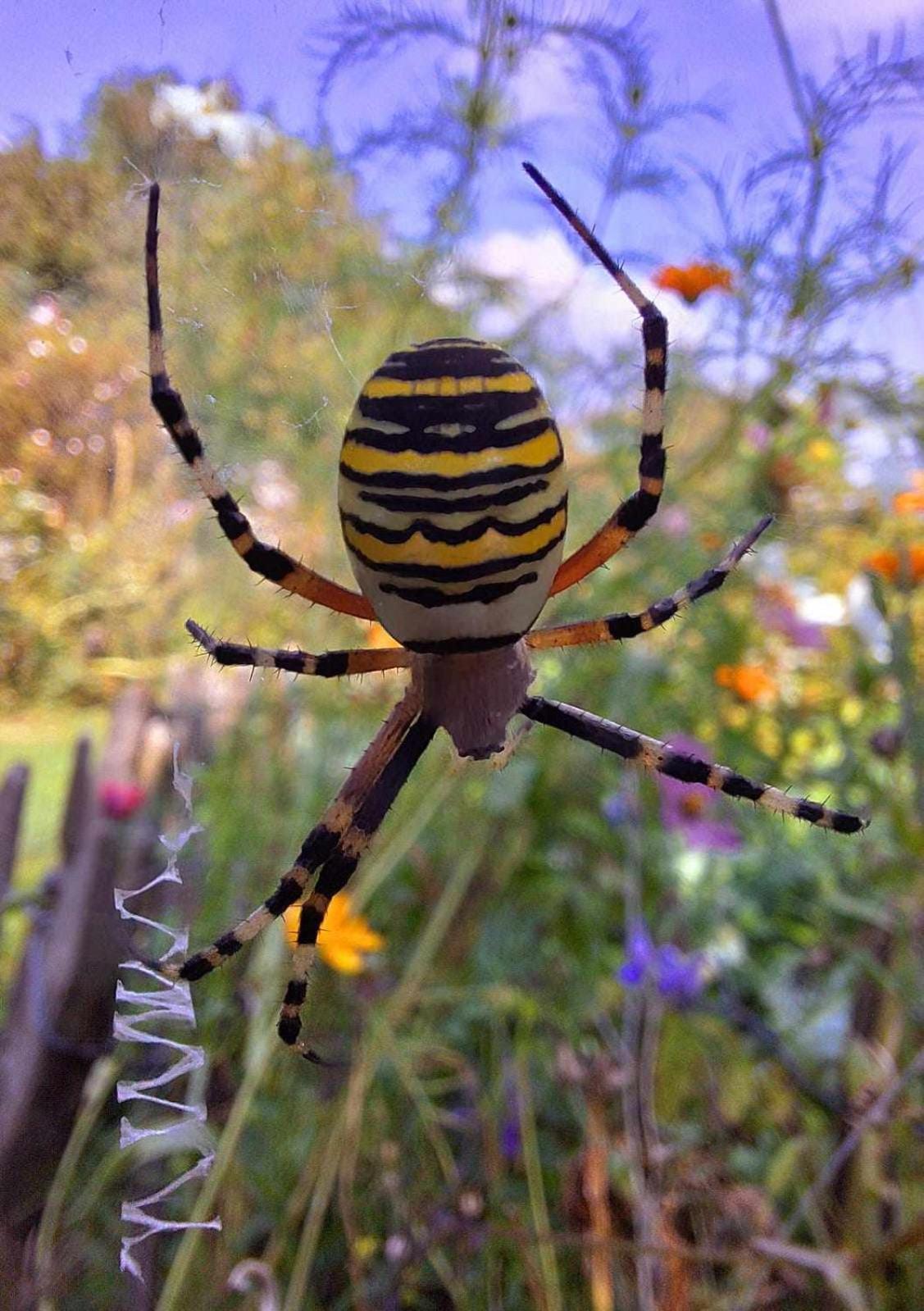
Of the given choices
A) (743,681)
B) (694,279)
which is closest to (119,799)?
(694,279)

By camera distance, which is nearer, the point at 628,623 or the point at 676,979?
the point at 628,623

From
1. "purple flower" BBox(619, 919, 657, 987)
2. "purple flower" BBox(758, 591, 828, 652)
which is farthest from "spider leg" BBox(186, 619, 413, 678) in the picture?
"purple flower" BBox(758, 591, 828, 652)

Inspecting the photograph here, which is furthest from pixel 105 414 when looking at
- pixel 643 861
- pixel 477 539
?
pixel 643 861

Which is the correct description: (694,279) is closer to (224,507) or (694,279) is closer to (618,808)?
(224,507)

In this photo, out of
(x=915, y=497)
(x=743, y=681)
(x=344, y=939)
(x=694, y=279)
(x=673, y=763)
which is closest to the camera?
(x=673, y=763)

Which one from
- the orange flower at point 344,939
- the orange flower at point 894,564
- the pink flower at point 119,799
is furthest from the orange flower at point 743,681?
the pink flower at point 119,799

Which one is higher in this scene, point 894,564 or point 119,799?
point 894,564

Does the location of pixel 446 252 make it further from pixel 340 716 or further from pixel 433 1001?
pixel 433 1001
